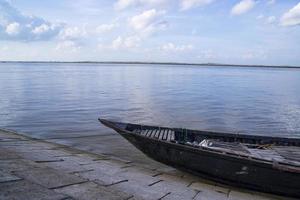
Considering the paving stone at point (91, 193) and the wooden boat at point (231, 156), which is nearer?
the paving stone at point (91, 193)

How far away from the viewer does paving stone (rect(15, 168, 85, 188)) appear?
7.25 m

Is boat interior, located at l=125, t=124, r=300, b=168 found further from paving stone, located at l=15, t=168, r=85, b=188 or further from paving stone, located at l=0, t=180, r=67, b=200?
paving stone, located at l=0, t=180, r=67, b=200

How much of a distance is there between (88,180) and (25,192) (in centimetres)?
202

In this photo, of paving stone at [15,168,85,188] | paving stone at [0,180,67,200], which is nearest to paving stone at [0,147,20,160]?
paving stone at [15,168,85,188]

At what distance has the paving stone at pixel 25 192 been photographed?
6095 millimetres

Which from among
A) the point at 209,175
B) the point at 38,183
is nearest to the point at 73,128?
the point at 209,175

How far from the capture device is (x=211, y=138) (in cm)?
1286

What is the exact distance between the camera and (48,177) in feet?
25.1

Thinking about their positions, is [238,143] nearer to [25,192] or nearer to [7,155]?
[7,155]

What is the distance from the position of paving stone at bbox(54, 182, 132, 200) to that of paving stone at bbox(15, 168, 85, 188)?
268mm

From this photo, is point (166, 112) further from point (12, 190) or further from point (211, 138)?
point (12, 190)

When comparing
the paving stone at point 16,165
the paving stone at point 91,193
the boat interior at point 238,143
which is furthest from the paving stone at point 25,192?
the boat interior at point 238,143

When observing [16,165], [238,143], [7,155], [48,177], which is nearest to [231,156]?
[238,143]

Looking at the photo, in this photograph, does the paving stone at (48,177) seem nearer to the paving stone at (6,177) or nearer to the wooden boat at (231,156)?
the paving stone at (6,177)
